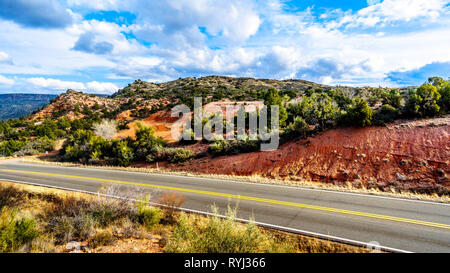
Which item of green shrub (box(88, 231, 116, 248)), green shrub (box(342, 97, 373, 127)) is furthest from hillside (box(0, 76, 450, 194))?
green shrub (box(88, 231, 116, 248))

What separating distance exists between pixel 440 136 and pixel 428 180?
351 cm

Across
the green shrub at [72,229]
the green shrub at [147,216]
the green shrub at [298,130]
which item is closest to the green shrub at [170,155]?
the green shrub at [298,130]

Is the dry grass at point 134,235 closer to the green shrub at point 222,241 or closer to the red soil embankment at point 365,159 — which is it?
the green shrub at point 222,241

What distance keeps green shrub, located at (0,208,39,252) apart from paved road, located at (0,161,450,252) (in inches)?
207

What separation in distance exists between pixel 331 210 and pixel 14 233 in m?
10.3

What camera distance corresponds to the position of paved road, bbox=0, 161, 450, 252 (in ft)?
21.7

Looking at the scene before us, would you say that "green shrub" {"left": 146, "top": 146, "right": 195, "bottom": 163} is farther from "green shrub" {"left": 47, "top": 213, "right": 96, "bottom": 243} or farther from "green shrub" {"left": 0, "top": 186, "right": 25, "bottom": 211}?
"green shrub" {"left": 47, "top": 213, "right": 96, "bottom": 243}

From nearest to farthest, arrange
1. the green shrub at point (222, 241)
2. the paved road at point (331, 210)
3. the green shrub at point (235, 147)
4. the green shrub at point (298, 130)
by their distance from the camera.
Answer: the green shrub at point (222, 241)
the paved road at point (331, 210)
the green shrub at point (298, 130)
the green shrub at point (235, 147)

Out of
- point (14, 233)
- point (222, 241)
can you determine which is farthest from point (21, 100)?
point (222, 241)

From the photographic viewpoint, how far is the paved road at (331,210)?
21.7ft

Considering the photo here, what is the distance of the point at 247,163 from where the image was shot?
16328 mm

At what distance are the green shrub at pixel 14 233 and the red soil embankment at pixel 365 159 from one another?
10923 mm

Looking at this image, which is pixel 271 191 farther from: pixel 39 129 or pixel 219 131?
pixel 39 129
